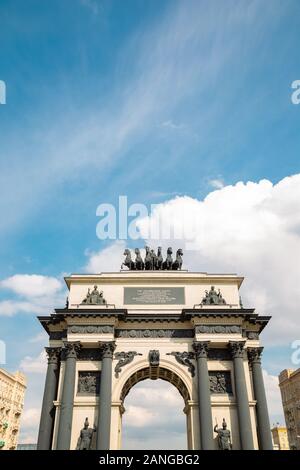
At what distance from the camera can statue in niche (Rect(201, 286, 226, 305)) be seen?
1159 inches

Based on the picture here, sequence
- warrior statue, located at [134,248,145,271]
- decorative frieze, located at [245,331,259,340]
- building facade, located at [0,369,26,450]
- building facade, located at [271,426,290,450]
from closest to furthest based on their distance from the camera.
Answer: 1. decorative frieze, located at [245,331,259,340]
2. warrior statue, located at [134,248,145,271]
3. building facade, located at [0,369,26,450]
4. building facade, located at [271,426,290,450]

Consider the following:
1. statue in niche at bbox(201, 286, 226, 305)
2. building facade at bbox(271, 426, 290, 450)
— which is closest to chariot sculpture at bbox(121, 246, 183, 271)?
statue in niche at bbox(201, 286, 226, 305)

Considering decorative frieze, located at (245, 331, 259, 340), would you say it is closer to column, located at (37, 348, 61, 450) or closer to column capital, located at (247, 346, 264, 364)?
column capital, located at (247, 346, 264, 364)

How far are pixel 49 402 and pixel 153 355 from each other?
25.4ft

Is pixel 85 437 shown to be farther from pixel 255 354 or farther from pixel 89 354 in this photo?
pixel 255 354

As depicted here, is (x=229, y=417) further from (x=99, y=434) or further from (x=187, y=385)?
(x=99, y=434)

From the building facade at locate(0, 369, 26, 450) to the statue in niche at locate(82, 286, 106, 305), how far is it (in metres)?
37.6

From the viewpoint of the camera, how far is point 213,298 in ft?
97.2

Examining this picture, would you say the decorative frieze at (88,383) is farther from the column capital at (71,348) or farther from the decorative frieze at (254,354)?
the decorative frieze at (254,354)

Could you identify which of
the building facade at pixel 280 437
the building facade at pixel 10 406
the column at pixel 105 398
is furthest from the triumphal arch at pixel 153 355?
the building facade at pixel 280 437

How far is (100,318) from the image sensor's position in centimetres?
2812

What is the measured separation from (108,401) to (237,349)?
9.43 meters

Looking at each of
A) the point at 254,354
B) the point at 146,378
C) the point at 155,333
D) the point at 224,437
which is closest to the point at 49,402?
the point at 146,378
